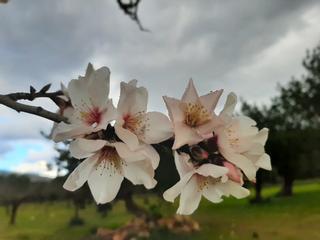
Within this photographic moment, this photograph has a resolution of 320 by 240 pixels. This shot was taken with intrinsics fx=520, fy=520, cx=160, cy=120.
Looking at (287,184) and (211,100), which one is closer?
(211,100)

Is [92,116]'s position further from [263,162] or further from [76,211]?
[76,211]

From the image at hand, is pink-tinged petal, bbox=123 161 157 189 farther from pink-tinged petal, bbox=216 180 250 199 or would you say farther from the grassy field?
the grassy field

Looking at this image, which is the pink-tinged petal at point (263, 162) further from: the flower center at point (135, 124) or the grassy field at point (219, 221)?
the grassy field at point (219, 221)

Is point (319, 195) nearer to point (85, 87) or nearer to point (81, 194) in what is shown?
point (81, 194)

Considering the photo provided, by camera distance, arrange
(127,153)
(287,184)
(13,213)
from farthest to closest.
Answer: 1. (287,184)
2. (13,213)
3. (127,153)

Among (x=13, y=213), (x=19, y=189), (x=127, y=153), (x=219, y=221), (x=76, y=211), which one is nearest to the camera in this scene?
(x=127, y=153)

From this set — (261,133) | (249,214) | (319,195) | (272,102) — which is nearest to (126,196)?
(249,214)

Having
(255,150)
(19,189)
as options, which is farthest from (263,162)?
(19,189)
